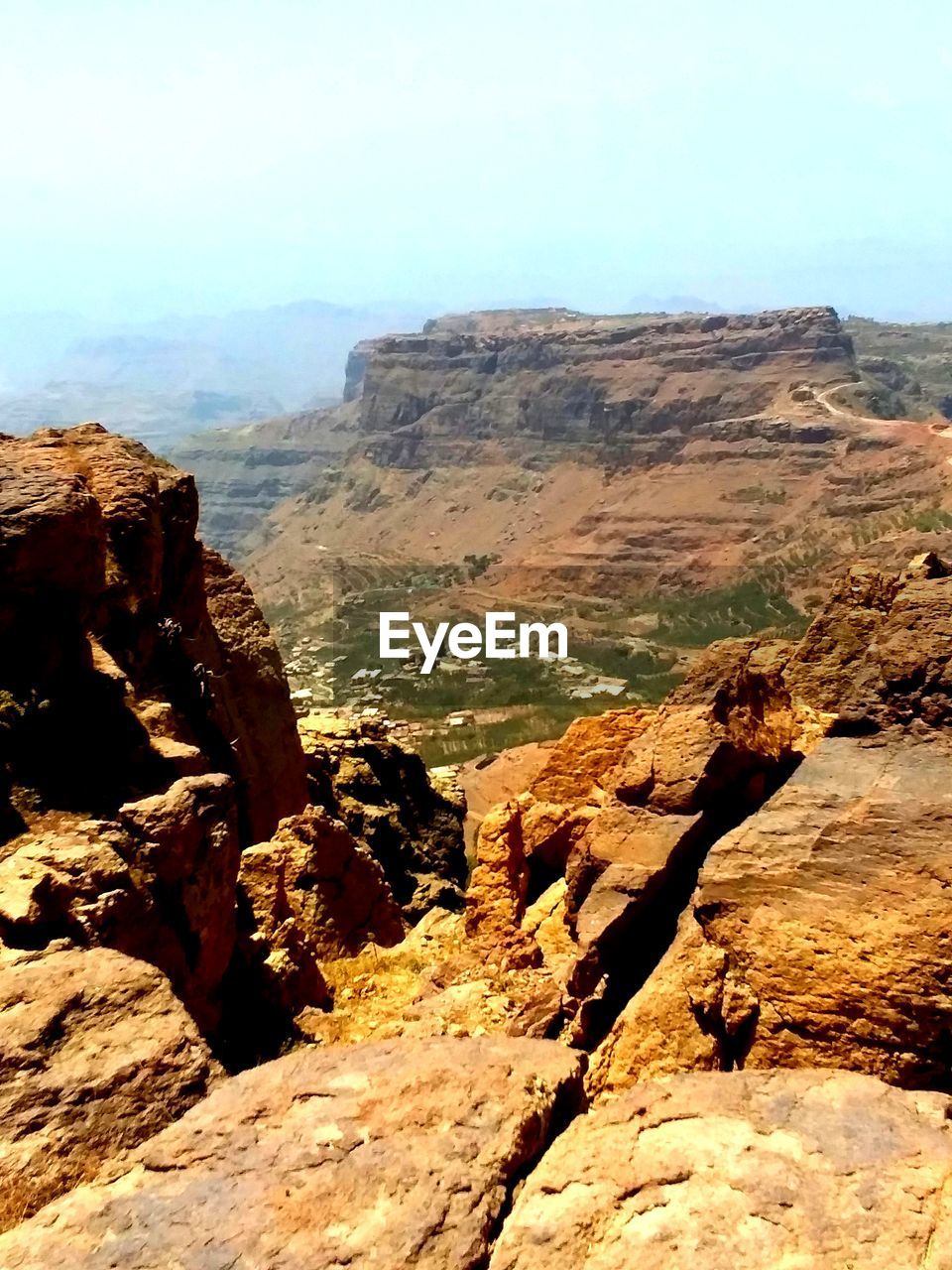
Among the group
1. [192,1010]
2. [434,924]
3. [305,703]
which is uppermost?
[192,1010]

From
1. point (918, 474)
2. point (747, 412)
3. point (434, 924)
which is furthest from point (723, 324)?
point (434, 924)

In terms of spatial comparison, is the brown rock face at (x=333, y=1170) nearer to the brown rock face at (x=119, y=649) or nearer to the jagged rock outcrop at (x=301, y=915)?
the brown rock face at (x=119, y=649)

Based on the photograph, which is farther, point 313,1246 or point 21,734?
point 21,734

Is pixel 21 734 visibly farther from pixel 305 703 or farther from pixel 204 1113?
pixel 305 703

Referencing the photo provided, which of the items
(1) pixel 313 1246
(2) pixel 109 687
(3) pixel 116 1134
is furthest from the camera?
(2) pixel 109 687

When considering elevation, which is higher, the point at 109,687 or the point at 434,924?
the point at 109,687

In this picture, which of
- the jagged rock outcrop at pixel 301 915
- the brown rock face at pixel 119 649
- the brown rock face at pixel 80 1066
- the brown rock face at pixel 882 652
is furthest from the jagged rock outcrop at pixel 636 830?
the brown rock face at pixel 119 649

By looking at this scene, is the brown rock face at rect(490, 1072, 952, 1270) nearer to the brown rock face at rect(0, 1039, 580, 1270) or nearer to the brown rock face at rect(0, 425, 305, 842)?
the brown rock face at rect(0, 1039, 580, 1270)
